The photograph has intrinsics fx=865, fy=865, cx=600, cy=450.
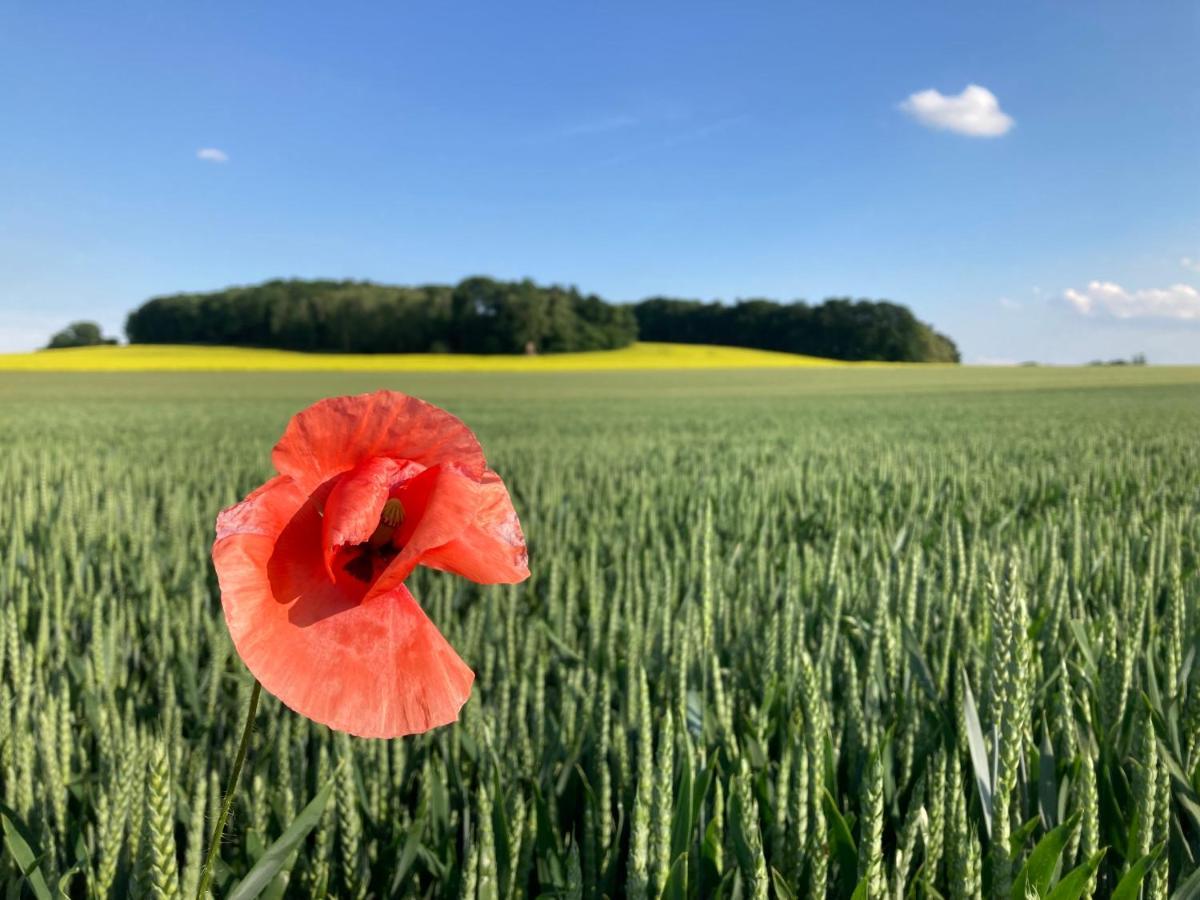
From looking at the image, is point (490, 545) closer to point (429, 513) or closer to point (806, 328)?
point (429, 513)

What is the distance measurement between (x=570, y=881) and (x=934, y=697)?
26.6 inches

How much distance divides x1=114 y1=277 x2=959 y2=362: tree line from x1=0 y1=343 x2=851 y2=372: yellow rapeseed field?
5.51ft

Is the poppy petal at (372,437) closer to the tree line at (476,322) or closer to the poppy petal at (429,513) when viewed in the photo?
the poppy petal at (429,513)

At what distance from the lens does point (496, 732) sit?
51.4 inches

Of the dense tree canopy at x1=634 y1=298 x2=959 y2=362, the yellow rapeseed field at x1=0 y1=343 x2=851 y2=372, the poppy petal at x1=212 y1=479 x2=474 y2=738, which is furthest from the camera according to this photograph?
the dense tree canopy at x1=634 y1=298 x2=959 y2=362

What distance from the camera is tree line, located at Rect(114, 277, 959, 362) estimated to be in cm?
4300

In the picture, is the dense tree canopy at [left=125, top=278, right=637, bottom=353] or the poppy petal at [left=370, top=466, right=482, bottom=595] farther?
the dense tree canopy at [left=125, top=278, right=637, bottom=353]

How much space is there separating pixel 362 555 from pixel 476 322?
4464 centimetres

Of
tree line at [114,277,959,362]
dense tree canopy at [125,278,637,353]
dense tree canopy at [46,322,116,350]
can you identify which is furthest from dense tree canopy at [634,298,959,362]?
dense tree canopy at [46,322,116,350]

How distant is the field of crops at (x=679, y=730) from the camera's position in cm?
82

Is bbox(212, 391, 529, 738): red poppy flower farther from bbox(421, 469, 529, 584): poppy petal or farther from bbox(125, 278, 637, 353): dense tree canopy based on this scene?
bbox(125, 278, 637, 353): dense tree canopy

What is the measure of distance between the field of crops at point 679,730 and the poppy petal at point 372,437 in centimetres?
19

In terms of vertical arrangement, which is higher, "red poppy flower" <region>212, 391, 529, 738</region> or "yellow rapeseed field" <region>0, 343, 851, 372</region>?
"yellow rapeseed field" <region>0, 343, 851, 372</region>

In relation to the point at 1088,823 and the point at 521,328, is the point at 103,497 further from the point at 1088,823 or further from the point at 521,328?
the point at 521,328
